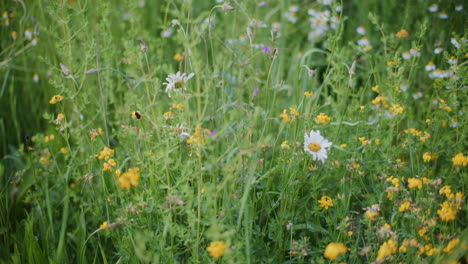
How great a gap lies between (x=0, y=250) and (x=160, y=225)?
2.30 ft

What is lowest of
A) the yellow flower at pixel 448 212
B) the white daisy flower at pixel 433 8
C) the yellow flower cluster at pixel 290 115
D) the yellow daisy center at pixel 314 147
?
the yellow flower at pixel 448 212

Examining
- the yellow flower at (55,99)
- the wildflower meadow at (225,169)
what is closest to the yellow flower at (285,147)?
the wildflower meadow at (225,169)

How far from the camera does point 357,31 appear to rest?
328 centimetres


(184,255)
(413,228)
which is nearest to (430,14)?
(413,228)

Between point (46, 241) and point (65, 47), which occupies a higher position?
point (65, 47)

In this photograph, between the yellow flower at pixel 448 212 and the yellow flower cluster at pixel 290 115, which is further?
the yellow flower cluster at pixel 290 115

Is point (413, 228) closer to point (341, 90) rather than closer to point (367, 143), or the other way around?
point (367, 143)

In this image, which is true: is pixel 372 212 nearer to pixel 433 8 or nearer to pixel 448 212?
pixel 448 212

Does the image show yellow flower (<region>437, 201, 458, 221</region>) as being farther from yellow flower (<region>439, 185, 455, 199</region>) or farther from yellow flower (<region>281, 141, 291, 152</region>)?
yellow flower (<region>281, 141, 291, 152</region>)

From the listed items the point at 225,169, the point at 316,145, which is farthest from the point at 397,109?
the point at 225,169

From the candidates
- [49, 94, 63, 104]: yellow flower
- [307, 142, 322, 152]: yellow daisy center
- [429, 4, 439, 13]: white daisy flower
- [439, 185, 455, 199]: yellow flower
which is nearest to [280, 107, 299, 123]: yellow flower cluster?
[307, 142, 322, 152]: yellow daisy center

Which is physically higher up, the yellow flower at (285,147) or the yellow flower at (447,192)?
the yellow flower at (285,147)

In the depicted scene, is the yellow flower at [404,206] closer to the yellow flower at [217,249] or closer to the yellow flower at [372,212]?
the yellow flower at [372,212]

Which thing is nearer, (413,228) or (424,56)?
(413,228)
